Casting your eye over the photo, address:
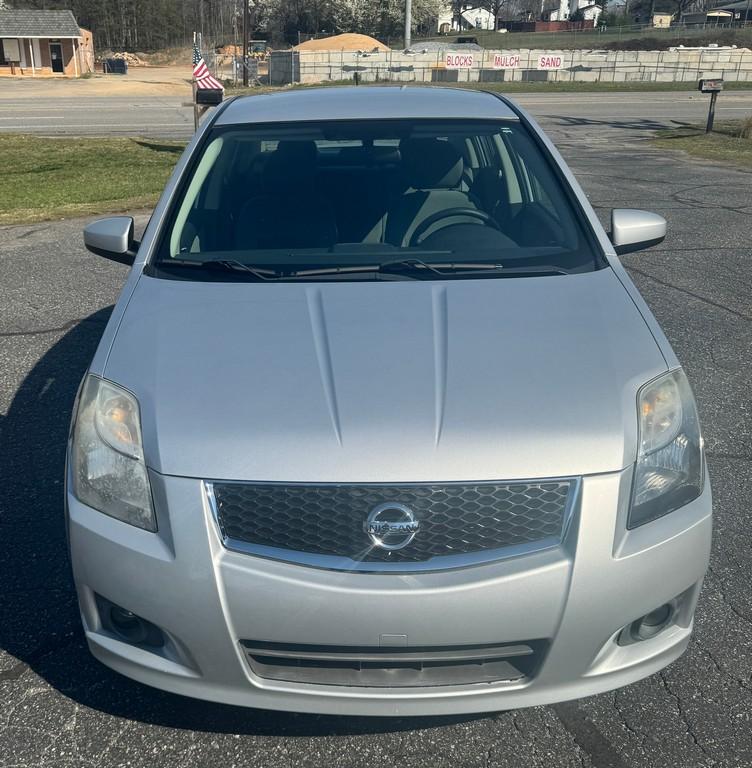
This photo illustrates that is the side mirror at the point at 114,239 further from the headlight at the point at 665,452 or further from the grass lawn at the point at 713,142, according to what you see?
the grass lawn at the point at 713,142

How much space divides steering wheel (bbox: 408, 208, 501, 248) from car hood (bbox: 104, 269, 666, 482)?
530 millimetres

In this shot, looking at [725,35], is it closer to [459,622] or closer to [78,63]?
[78,63]

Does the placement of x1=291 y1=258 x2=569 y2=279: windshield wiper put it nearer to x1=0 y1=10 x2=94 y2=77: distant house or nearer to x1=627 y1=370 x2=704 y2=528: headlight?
x1=627 y1=370 x2=704 y2=528: headlight

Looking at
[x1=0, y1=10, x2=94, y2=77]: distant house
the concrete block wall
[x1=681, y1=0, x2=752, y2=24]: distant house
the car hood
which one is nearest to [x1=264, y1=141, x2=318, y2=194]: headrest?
the car hood

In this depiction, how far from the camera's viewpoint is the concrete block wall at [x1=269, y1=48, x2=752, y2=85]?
4112 cm

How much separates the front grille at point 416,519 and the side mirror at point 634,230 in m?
1.80

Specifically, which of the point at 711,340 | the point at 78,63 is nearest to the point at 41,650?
the point at 711,340

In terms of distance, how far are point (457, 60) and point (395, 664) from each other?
43.9 m

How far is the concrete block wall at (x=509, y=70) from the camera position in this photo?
135 feet

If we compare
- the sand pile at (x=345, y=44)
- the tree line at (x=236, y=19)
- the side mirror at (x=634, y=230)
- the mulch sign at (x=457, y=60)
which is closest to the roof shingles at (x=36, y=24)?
the tree line at (x=236, y=19)

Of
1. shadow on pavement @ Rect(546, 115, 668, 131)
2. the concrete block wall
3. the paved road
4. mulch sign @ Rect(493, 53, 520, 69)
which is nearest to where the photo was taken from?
the paved road

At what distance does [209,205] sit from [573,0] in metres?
129

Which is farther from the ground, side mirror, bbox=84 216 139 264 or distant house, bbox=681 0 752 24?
distant house, bbox=681 0 752 24

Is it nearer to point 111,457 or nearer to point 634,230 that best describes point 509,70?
point 634,230
